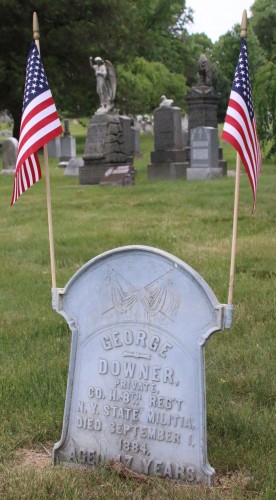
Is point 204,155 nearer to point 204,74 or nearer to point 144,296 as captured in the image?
point 204,74

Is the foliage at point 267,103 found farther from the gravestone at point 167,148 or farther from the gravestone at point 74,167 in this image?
the gravestone at point 74,167

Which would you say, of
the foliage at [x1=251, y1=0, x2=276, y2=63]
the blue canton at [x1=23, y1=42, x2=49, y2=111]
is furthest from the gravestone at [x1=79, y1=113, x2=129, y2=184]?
the foliage at [x1=251, y1=0, x2=276, y2=63]

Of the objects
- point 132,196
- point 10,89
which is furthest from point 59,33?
point 132,196

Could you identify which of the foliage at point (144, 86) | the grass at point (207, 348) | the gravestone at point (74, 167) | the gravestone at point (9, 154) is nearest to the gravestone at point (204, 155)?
the gravestone at point (74, 167)

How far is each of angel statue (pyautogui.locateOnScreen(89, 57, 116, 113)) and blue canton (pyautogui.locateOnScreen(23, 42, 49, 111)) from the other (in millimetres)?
16503

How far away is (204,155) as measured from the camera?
63.2ft

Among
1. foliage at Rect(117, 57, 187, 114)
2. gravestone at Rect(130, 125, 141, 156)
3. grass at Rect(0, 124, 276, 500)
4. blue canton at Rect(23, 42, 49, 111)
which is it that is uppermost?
foliage at Rect(117, 57, 187, 114)

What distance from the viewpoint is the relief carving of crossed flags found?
2.98m

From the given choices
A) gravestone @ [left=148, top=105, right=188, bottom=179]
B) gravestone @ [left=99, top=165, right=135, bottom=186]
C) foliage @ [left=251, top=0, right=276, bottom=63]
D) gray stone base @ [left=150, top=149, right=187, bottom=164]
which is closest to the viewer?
gravestone @ [left=99, top=165, right=135, bottom=186]

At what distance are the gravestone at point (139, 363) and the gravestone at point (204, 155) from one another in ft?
52.6

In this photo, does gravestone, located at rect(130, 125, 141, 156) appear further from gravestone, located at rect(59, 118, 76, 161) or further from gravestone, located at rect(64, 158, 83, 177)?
gravestone, located at rect(64, 158, 83, 177)

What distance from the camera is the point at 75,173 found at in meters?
22.6

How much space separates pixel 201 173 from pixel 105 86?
4.22 m

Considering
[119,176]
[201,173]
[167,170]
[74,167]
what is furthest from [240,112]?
[74,167]
